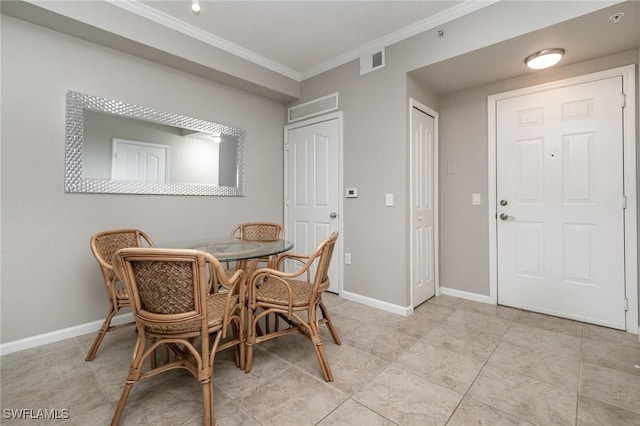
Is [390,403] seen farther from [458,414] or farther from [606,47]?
[606,47]

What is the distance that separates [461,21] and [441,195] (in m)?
1.74

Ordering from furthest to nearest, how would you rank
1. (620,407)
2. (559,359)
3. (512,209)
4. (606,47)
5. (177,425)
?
1. (512,209)
2. (606,47)
3. (559,359)
4. (620,407)
5. (177,425)

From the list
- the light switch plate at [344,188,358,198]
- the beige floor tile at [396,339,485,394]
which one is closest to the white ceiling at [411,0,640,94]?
the light switch plate at [344,188,358,198]

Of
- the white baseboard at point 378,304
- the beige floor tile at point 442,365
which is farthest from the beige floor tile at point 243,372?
the white baseboard at point 378,304

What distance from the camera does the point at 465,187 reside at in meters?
3.20

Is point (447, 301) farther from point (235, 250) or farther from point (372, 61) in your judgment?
point (372, 61)

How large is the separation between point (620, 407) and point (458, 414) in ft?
2.89

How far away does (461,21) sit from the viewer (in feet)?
7.82

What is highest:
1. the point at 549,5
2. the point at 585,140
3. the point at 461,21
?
the point at 461,21

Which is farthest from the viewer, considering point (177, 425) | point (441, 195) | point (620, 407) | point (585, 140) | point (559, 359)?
point (441, 195)

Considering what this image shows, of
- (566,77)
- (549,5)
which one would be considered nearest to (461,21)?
(549,5)

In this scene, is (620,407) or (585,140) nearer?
(620,407)

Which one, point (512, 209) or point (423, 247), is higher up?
point (512, 209)

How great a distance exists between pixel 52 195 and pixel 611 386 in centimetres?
403
